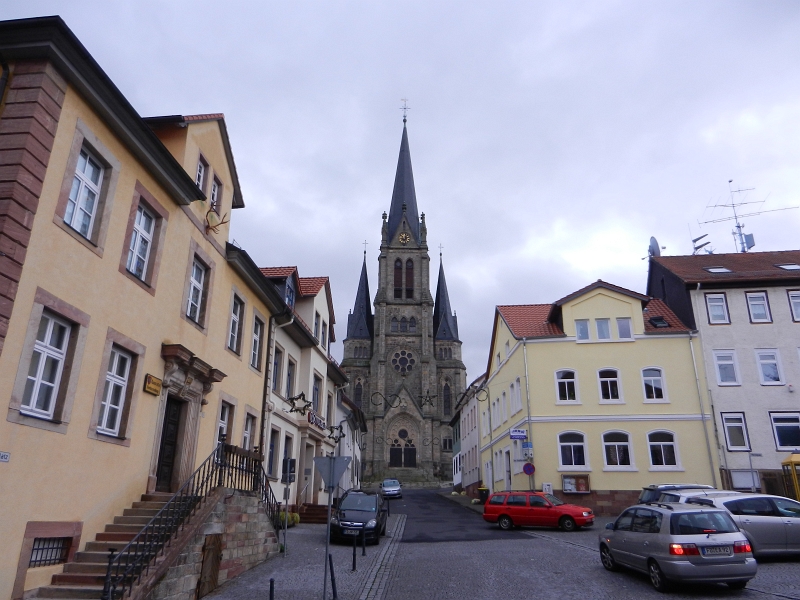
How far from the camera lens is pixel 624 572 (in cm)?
1305

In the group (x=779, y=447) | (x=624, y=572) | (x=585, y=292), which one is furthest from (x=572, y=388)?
(x=624, y=572)

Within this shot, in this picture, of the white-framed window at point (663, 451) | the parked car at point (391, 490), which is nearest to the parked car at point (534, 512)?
the white-framed window at point (663, 451)

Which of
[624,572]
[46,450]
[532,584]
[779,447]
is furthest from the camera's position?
[779,447]

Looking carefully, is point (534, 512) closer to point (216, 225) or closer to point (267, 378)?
point (267, 378)

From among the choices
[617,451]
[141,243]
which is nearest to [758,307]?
[617,451]

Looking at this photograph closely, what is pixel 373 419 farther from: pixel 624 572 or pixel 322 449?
pixel 624 572

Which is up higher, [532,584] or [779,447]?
[779,447]

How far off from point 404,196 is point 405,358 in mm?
25073

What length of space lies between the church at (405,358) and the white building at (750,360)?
4906cm

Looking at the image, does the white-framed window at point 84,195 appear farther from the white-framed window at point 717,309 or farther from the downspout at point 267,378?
the white-framed window at point 717,309

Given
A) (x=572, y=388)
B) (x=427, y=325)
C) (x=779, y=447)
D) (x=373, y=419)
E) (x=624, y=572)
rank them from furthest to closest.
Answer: (x=427, y=325) < (x=373, y=419) < (x=572, y=388) < (x=779, y=447) < (x=624, y=572)

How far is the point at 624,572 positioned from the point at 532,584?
8.01ft

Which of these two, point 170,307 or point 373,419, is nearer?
point 170,307

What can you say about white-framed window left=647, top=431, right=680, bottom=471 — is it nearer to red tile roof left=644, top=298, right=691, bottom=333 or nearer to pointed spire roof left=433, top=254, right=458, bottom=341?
Result: red tile roof left=644, top=298, right=691, bottom=333
